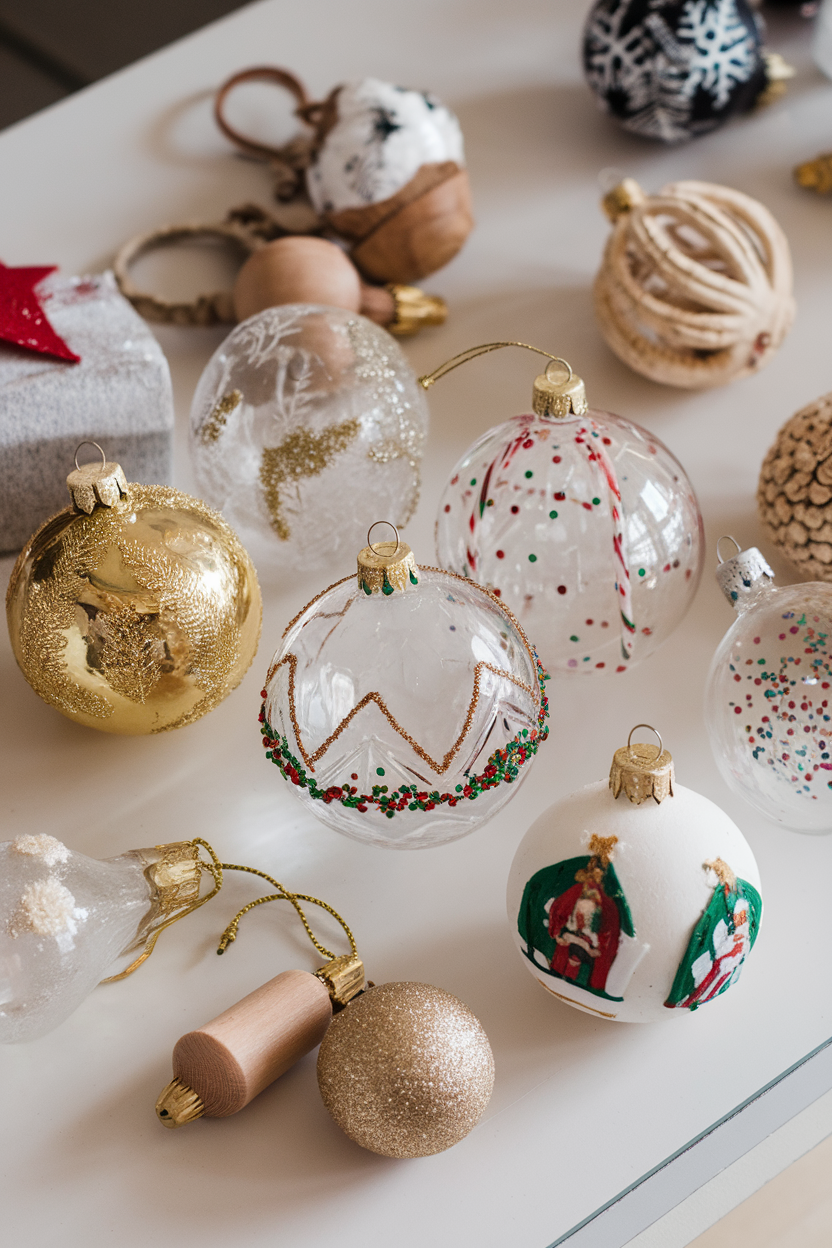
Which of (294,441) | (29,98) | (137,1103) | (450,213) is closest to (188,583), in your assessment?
(294,441)

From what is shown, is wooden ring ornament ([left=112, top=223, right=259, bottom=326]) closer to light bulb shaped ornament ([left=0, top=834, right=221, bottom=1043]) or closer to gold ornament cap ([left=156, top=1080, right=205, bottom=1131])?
light bulb shaped ornament ([left=0, top=834, right=221, bottom=1043])

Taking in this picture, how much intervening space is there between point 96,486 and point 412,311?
44cm

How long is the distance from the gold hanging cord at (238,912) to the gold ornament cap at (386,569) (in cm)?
19

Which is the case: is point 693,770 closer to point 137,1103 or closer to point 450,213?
point 137,1103

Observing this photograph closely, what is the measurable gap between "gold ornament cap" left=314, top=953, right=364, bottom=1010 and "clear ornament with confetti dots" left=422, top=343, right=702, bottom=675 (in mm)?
248

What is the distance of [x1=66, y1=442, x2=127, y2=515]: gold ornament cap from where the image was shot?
0.76m

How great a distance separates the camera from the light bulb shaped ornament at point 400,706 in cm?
68

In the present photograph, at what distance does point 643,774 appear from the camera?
24.9 inches

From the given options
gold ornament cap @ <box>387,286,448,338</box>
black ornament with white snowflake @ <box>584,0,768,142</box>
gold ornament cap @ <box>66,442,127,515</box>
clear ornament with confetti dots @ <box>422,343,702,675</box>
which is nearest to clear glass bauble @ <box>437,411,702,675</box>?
clear ornament with confetti dots @ <box>422,343,702,675</box>

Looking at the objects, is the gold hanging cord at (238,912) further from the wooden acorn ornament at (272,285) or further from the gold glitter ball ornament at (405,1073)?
the wooden acorn ornament at (272,285)

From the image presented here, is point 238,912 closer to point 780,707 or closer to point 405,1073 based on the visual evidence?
point 405,1073

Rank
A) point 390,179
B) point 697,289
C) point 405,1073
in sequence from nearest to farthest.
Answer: point 405,1073 → point 697,289 → point 390,179

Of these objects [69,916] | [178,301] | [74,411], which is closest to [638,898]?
[69,916]

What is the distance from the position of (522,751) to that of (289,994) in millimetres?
183
